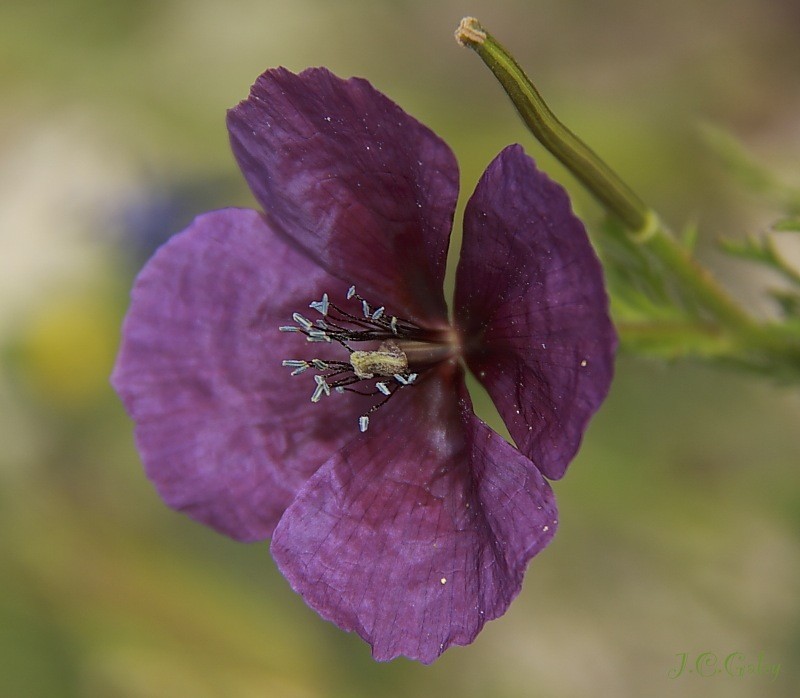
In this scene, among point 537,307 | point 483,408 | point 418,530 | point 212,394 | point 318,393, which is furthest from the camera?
point 483,408

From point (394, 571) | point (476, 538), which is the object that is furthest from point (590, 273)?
point (394, 571)

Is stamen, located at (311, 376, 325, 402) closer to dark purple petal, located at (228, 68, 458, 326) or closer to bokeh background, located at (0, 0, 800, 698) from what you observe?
dark purple petal, located at (228, 68, 458, 326)

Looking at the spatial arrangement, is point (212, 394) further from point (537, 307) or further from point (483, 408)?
point (483, 408)

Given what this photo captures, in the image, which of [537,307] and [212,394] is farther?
[212,394]

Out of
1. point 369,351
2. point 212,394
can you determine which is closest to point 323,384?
point 369,351

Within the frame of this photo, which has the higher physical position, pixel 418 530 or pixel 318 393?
pixel 318 393

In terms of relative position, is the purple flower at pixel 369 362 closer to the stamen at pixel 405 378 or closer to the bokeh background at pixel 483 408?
the stamen at pixel 405 378

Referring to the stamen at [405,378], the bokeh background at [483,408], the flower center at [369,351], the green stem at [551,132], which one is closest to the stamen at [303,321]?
the flower center at [369,351]

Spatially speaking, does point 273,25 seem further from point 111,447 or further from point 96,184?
point 111,447

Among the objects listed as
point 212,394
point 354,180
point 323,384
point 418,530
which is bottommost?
point 418,530
